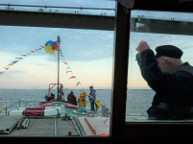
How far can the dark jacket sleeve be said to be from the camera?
150 cm

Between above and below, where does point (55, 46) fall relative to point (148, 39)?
above

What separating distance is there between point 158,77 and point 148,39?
318mm

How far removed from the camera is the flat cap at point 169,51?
159cm

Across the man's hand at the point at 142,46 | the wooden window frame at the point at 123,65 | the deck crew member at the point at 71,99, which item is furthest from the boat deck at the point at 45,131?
the deck crew member at the point at 71,99

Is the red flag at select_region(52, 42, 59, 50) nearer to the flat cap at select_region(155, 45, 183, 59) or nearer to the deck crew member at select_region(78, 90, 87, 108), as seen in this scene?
the deck crew member at select_region(78, 90, 87, 108)

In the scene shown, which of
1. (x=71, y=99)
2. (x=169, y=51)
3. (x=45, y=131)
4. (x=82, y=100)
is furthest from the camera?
(x=71, y=99)

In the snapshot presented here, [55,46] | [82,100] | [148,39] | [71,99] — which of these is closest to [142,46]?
[148,39]

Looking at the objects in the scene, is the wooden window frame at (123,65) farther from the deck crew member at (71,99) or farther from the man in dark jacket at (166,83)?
the deck crew member at (71,99)

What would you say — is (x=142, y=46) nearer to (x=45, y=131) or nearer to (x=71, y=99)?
(x=45, y=131)

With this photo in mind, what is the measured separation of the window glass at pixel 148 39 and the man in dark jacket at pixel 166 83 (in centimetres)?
4

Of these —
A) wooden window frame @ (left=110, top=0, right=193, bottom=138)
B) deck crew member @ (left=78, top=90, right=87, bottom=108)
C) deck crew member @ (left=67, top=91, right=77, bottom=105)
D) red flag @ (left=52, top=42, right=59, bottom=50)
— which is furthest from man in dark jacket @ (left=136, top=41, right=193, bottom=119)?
red flag @ (left=52, top=42, right=59, bottom=50)

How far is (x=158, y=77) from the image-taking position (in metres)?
1.50

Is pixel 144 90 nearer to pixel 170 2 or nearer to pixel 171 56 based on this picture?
pixel 171 56

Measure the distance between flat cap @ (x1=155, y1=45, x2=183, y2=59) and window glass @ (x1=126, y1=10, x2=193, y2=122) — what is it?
32 millimetres
